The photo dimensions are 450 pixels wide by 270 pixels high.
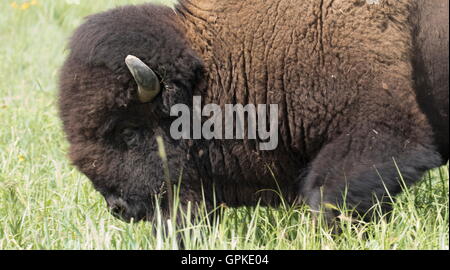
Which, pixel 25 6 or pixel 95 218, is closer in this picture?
pixel 95 218

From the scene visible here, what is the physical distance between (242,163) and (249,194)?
24 centimetres

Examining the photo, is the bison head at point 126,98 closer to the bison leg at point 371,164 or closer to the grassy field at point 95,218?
the grassy field at point 95,218

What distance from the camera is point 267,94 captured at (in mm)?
4465

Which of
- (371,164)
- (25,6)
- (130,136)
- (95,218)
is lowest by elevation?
(95,218)

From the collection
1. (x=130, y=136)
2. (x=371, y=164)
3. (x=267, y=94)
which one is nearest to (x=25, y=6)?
(x=130, y=136)

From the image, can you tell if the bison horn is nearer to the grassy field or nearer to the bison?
the bison

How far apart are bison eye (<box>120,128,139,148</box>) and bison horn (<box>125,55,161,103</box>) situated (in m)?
0.27

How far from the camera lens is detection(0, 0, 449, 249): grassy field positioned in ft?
13.1

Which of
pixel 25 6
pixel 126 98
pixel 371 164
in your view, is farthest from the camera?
pixel 25 6

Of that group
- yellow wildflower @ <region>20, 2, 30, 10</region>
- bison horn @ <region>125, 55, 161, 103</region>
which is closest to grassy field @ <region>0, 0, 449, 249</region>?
bison horn @ <region>125, 55, 161, 103</region>

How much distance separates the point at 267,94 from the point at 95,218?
138 centimetres

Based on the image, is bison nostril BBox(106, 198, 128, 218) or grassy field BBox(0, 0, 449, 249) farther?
bison nostril BBox(106, 198, 128, 218)

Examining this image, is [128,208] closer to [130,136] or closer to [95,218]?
[95,218]

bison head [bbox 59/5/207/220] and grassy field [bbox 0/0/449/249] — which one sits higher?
bison head [bbox 59/5/207/220]
